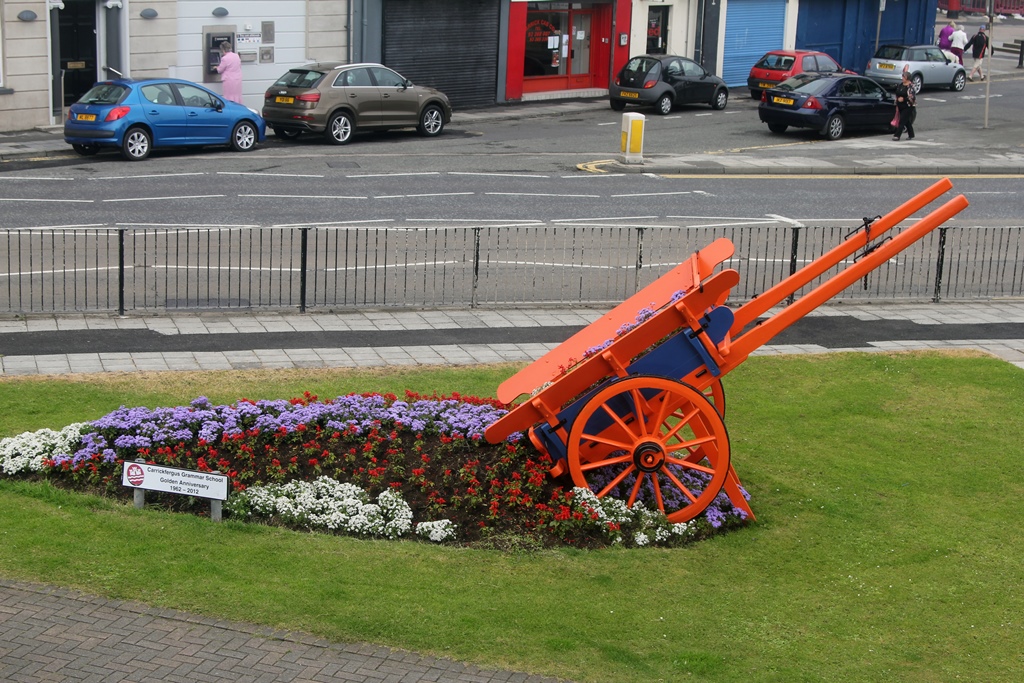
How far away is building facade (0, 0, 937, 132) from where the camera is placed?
2827cm

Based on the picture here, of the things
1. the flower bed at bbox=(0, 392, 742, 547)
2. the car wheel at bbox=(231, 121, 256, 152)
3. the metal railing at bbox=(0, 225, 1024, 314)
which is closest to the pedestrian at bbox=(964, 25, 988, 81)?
the car wheel at bbox=(231, 121, 256, 152)

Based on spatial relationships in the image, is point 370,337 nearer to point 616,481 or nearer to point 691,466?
point 616,481

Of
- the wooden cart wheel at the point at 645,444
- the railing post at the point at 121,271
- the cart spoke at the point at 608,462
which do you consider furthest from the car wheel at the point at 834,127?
the cart spoke at the point at 608,462

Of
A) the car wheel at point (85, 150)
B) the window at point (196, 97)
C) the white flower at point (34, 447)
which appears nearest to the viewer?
the white flower at point (34, 447)

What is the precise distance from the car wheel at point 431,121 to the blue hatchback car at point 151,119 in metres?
4.45

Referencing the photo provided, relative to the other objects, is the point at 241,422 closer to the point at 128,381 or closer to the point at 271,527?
the point at 271,527

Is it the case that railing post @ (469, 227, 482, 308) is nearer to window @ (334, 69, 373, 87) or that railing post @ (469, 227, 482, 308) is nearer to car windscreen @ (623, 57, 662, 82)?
window @ (334, 69, 373, 87)

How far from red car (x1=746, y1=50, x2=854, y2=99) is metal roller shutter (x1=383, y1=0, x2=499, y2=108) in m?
8.21

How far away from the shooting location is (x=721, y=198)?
23969 millimetres

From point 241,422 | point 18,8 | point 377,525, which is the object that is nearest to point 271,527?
point 377,525

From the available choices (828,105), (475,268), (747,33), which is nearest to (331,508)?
(475,268)

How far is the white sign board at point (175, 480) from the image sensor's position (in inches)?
336

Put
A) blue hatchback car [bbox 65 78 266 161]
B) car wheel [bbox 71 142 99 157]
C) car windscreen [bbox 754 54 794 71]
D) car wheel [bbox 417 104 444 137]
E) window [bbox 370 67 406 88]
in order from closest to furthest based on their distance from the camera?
1. blue hatchback car [bbox 65 78 266 161]
2. car wheel [bbox 71 142 99 157]
3. window [bbox 370 67 406 88]
4. car wheel [bbox 417 104 444 137]
5. car windscreen [bbox 754 54 794 71]

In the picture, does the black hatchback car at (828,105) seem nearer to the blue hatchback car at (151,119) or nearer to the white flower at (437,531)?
the blue hatchback car at (151,119)
